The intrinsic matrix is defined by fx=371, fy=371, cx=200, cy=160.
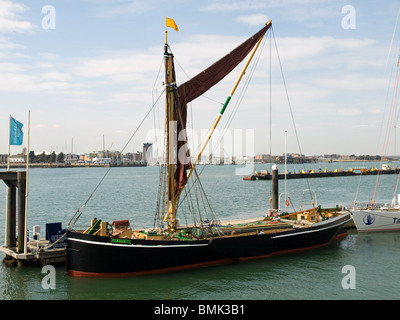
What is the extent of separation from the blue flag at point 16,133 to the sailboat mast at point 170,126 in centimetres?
916

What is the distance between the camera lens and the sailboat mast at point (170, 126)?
76.8ft

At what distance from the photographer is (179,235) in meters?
22.8

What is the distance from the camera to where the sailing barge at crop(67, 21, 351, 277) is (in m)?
20.2

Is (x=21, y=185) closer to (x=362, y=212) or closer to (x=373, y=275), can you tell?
(x=373, y=275)

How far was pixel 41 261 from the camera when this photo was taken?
22297 millimetres

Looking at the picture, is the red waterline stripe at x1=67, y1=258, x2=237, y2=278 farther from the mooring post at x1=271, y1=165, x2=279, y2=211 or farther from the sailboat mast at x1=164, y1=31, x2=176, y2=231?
the mooring post at x1=271, y1=165, x2=279, y2=211

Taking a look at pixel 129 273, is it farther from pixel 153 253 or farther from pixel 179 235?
pixel 179 235

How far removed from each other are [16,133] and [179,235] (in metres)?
12.0

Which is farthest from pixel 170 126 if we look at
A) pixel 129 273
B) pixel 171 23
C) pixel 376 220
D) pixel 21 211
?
pixel 376 220

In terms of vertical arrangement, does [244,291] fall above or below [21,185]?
below

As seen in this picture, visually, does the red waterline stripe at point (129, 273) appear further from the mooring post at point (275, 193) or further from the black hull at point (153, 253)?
the mooring post at point (275, 193)
